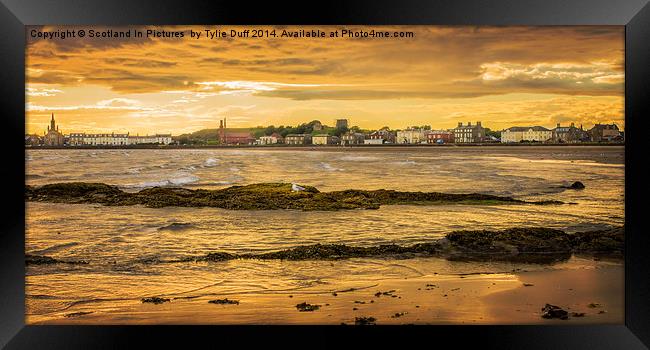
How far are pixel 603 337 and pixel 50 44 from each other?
5595 mm

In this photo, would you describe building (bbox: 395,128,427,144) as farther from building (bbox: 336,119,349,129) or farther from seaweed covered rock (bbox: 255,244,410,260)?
seaweed covered rock (bbox: 255,244,410,260)

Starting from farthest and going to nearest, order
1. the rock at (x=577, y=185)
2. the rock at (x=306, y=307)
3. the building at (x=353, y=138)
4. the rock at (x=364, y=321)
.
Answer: the building at (x=353, y=138) → the rock at (x=577, y=185) → the rock at (x=306, y=307) → the rock at (x=364, y=321)

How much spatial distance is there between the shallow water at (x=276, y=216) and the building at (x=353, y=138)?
117 mm

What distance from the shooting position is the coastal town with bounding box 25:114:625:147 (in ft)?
22.0

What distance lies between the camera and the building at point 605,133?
6.25 meters

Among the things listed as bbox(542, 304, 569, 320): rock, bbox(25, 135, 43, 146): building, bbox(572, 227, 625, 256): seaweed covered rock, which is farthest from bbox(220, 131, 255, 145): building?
bbox(572, 227, 625, 256): seaweed covered rock

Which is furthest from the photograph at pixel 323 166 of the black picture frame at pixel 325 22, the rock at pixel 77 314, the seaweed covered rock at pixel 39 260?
the black picture frame at pixel 325 22


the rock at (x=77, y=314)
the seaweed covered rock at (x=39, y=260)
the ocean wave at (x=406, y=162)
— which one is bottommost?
the rock at (x=77, y=314)

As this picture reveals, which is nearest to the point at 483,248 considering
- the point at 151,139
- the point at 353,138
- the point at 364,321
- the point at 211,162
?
the point at 364,321

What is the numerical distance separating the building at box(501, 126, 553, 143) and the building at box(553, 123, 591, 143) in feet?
0.19

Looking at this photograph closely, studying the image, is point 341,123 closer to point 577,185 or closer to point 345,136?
point 345,136

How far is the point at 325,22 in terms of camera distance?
5.65 metres

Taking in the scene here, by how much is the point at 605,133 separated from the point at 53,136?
5225 millimetres

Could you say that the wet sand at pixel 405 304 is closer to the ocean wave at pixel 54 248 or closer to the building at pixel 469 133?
the ocean wave at pixel 54 248
